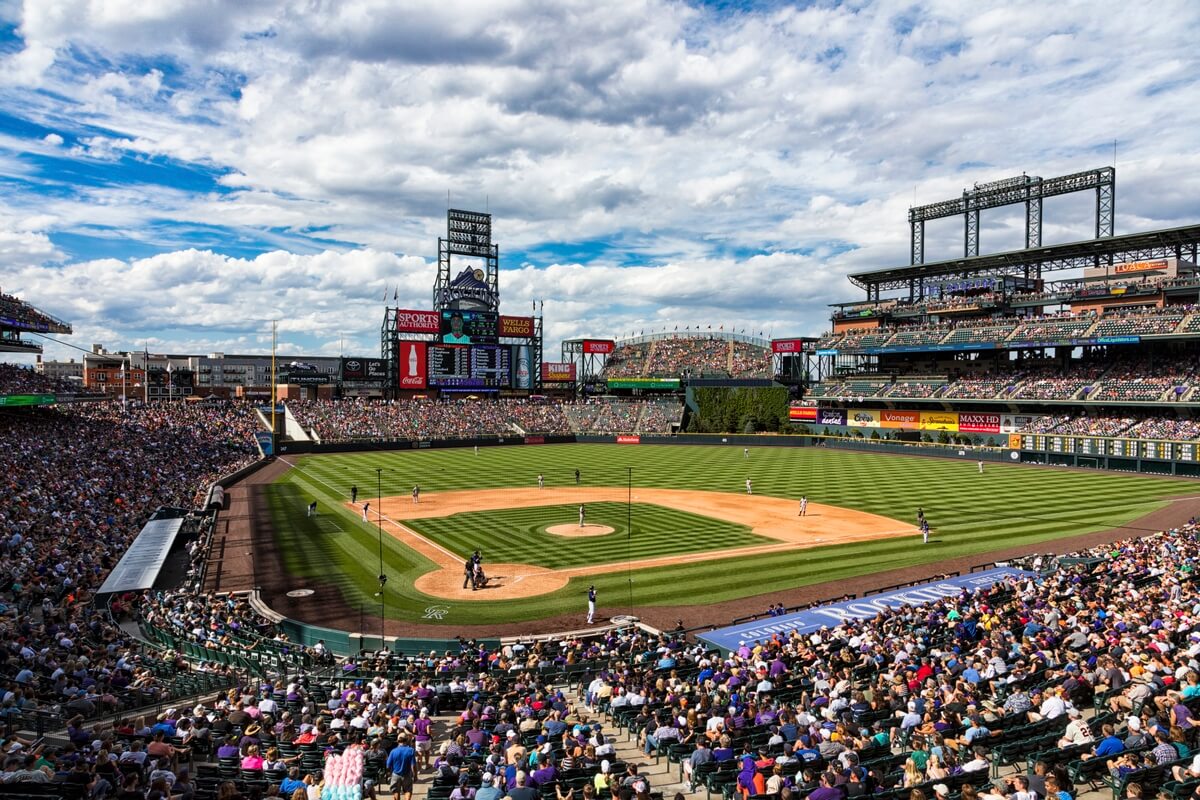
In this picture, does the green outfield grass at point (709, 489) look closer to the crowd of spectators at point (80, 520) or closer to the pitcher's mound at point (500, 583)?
the pitcher's mound at point (500, 583)

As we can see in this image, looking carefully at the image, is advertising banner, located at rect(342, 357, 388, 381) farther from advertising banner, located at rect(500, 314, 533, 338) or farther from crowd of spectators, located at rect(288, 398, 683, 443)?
advertising banner, located at rect(500, 314, 533, 338)

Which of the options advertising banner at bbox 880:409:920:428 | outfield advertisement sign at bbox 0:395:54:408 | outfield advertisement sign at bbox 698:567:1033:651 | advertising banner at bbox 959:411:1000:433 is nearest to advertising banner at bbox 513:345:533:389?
advertising banner at bbox 880:409:920:428

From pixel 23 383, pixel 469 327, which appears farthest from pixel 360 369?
pixel 23 383

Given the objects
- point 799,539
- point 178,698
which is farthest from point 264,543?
point 799,539

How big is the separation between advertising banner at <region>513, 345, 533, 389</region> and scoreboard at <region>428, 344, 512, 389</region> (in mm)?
2352

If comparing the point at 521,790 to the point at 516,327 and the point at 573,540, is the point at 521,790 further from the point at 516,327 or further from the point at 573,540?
the point at 516,327

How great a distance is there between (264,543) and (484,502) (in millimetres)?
14184

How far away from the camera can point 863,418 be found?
304 ft

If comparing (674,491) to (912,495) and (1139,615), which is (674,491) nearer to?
(912,495)

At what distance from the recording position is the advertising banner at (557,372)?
11456 cm

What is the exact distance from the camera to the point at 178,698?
16.1 metres

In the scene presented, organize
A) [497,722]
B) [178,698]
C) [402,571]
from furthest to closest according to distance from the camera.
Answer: [402,571] → [178,698] → [497,722]

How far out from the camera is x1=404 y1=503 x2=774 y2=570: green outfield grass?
3362 cm

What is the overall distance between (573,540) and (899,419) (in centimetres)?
6325
